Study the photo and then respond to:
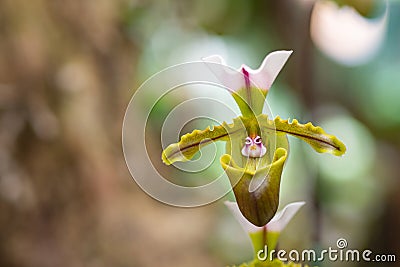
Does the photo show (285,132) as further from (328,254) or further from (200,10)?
(200,10)

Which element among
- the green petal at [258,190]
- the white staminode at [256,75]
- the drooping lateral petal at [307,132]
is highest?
the white staminode at [256,75]

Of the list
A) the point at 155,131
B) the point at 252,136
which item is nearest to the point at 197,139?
the point at 252,136

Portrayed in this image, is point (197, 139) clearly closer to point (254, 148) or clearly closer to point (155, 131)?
point (254, 148)

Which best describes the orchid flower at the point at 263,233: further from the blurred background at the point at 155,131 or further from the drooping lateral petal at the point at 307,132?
the blurred background at the point at 155,131

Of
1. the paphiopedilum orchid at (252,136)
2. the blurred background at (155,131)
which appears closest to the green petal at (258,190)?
the paphiopedilum orchid at (252,136)

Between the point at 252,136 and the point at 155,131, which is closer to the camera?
the point at 252,136

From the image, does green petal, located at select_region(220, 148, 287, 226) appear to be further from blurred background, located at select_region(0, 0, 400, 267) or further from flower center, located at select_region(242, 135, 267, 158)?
blurred background, located at select_region(0, 0, 400, 267)

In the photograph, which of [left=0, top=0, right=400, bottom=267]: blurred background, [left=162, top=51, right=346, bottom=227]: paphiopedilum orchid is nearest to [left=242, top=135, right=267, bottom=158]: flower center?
[left=162, top=51, right=346, bottom=227]: paphiopedilum orchid
